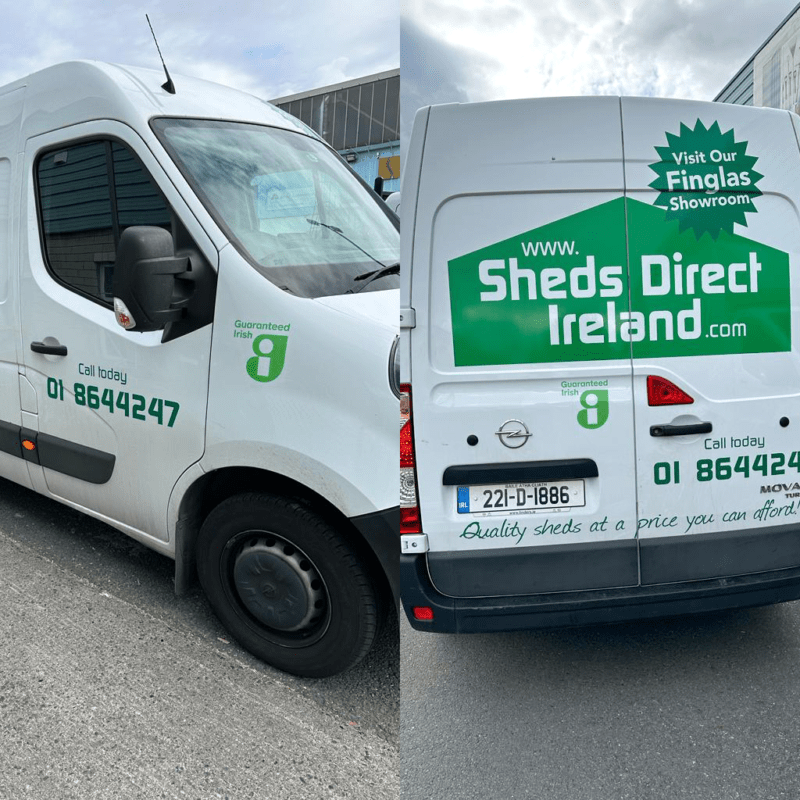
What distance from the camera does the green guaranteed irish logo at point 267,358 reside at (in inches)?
96.7

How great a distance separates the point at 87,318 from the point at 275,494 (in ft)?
3.70

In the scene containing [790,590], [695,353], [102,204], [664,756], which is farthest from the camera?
[102,204]

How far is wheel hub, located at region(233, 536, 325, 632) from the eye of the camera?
262 cm

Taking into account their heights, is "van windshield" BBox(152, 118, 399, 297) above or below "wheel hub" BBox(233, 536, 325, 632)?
above

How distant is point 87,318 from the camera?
3090 millimetres

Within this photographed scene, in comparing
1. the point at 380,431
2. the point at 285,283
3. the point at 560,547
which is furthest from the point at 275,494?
the point at 560,547

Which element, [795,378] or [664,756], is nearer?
[664,756]

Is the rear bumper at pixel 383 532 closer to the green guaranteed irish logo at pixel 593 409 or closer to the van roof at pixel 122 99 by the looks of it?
the green guaranteed irish logo at pixel 593 409

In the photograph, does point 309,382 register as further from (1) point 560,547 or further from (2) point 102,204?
(2) point 102,204

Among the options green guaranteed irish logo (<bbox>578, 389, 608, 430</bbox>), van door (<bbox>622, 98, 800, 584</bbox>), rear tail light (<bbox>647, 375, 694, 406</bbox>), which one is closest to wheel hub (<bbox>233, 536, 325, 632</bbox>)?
green guaranteed irish logo (<bbox>578, 389, 608, 430</bbox>)

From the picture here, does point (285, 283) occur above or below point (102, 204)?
below

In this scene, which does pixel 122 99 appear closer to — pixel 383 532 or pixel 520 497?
pixel 383 532

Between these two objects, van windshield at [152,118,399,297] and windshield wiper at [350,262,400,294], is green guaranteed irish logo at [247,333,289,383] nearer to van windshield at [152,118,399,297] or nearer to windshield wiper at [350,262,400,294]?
van windshield at [152,118,399,297]

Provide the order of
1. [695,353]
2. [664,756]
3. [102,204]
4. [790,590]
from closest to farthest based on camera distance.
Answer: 1. [664,756]
2. [695,353]
3. [790,590]
4. [102,204]
